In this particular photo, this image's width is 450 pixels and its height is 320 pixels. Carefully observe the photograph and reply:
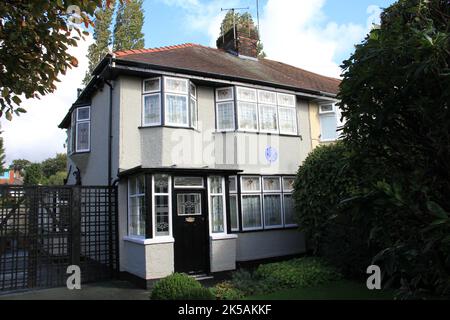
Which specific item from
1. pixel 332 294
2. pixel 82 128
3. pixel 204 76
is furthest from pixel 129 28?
pixel 332 294

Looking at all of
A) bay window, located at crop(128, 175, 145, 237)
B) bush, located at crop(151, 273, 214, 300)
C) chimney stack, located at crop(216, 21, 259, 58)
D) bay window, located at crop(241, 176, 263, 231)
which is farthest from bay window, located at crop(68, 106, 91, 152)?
bush, located at crop(151, 273, 214, 300)

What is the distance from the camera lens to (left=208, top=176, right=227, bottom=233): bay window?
36.9 ft

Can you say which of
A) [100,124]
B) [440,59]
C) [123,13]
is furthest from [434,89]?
[123,13]

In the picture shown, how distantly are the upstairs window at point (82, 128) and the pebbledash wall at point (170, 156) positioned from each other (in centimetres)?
31

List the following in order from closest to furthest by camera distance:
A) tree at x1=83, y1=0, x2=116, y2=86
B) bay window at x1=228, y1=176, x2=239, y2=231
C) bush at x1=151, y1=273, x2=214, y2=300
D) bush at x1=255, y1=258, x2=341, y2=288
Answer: bush at x1=151, y1=273, x2=214, y2=300
bush at x1=255, y1=258, x2=341, y2=288
bay window at x1=228, y1=176, x2=239, y2=231
tree at x1=83, y1=0, x2=116, y2=86

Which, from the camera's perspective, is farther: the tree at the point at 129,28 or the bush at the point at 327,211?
the tree at the point at 129,28

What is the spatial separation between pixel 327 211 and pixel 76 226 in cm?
714

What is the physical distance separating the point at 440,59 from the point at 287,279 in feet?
24.4

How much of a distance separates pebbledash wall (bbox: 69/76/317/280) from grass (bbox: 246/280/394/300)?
243 cm

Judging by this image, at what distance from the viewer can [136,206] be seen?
35.8 feet

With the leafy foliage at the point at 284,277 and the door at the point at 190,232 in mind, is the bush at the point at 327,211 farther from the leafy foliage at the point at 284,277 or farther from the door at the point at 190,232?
the door at the point at 190,232

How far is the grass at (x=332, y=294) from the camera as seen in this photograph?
27.2 ft

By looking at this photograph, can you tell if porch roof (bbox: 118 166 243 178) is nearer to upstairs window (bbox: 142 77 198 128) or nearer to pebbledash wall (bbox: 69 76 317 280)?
pebbledash wall (bbox: 69 76 317 280)

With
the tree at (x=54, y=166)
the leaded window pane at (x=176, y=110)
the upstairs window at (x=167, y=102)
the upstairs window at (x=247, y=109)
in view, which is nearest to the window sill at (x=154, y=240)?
the upstairs window at (x=167, y=102)
